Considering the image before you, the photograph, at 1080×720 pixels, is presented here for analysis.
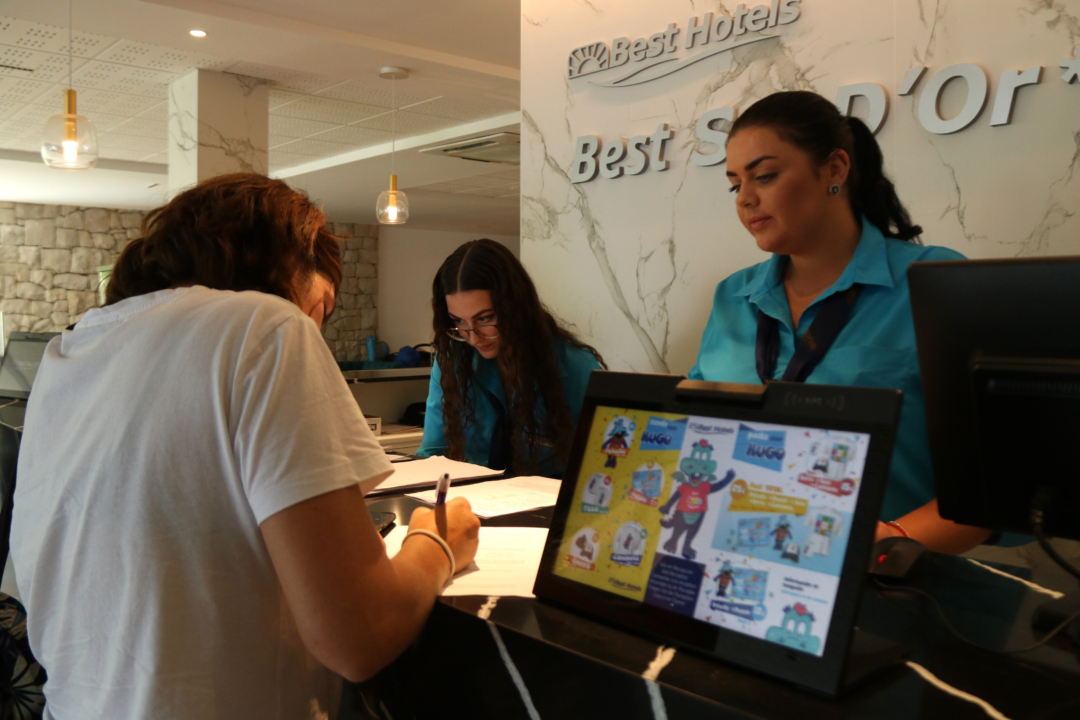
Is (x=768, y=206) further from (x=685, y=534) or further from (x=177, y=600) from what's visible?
(x=177, y=600)

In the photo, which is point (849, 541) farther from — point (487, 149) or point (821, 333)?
point (487, 149)

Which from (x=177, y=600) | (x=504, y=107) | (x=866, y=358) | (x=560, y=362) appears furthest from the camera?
(x=504, y=107)

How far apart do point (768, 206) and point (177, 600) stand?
1.36m

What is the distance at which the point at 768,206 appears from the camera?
1.70m

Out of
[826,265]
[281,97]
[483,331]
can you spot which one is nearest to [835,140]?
[826,265]

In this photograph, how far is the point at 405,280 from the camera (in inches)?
501

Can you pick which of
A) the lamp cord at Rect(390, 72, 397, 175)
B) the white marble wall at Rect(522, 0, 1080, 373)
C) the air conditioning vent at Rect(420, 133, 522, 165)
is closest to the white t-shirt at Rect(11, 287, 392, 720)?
the white marble wall at Rect(522, 0, 1080, 373)

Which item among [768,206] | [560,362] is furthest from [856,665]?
[560,362]

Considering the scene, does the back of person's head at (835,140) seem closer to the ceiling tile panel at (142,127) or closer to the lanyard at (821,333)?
the lanyard at (821,333)

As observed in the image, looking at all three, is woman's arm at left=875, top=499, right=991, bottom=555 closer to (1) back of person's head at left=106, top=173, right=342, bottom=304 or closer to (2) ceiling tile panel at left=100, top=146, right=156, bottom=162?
(1) back of person's head at left=106, top=173, right=342, bottom=304

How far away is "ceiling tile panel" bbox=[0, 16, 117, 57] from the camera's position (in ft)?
13.1

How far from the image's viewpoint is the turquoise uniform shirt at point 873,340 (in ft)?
4.98

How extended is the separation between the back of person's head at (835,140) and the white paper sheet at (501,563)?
1.01 meters

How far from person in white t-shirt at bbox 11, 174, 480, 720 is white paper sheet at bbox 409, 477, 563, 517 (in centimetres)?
45
